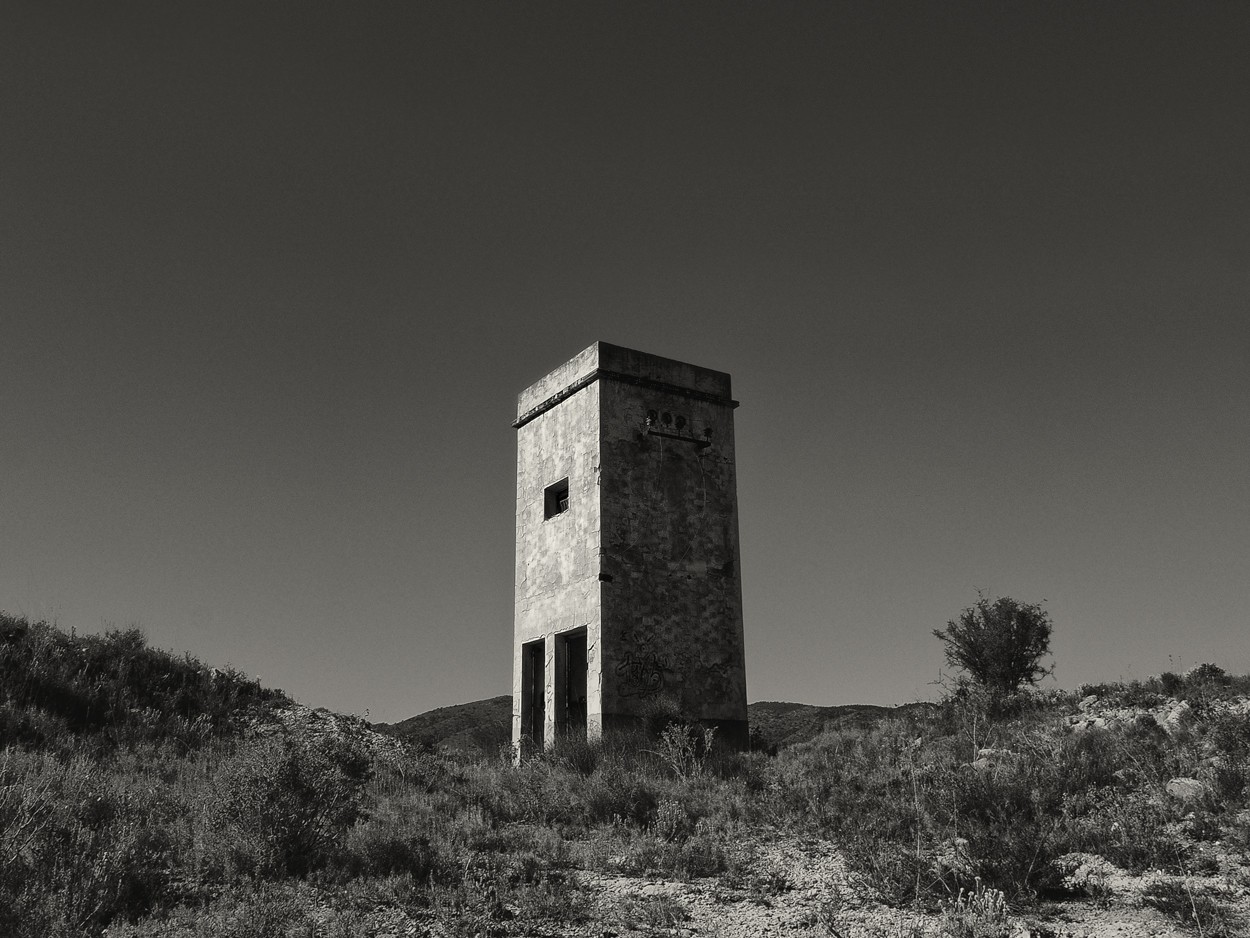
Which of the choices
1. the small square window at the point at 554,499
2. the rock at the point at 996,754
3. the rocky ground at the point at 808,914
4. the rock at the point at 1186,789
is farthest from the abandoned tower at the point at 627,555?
the rocky ground at the point at 808,914

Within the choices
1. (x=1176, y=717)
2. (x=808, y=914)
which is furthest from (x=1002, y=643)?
(x=808, y=914)

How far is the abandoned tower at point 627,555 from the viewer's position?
16.8 metres

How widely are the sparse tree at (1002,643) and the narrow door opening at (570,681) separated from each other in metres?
19.2

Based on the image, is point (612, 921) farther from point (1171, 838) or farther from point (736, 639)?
point (736, 639)

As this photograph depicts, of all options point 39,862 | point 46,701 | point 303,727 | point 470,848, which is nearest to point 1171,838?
point 470,848

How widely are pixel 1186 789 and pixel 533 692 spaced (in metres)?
11.1

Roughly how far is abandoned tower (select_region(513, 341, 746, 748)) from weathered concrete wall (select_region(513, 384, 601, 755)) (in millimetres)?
35

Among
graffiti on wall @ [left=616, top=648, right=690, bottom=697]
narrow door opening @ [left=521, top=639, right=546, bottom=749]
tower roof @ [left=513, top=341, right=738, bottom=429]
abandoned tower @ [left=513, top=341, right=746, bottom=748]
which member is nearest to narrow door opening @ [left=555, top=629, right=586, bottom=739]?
abandoned tower @ [left=513, top=341, right=746, bottom=748]

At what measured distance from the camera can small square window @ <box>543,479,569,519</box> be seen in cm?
1864

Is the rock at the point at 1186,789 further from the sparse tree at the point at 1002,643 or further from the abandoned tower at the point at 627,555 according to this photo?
the sparse tree at the point at 1002,643

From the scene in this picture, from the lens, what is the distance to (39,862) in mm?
7004

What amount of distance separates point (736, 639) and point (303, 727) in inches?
304

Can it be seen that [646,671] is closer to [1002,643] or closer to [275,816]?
[275,816]

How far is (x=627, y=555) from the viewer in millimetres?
17156
